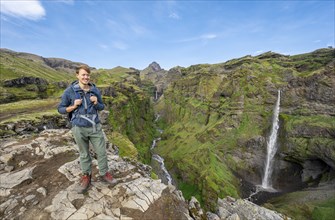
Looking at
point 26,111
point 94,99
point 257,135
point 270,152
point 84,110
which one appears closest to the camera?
point 94,99

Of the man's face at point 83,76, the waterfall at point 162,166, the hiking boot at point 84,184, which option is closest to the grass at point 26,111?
the hiking boot at point 84,184

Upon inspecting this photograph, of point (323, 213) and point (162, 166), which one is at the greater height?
point (323, 213)

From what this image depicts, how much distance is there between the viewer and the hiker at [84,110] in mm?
9844

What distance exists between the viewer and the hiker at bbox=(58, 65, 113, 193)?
984 centimetres

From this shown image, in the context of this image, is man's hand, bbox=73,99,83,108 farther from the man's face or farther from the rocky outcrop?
the rocky outcrop

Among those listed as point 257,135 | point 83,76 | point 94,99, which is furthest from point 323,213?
point 83,76

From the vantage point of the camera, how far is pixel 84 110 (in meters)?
9.98

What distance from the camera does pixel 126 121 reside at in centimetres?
10606

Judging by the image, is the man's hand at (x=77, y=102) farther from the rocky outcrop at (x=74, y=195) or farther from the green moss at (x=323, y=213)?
the green moss at (x=323, y=213)

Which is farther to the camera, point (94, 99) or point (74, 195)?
point (74, 195)

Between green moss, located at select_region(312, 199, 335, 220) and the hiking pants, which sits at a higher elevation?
the hiking pants

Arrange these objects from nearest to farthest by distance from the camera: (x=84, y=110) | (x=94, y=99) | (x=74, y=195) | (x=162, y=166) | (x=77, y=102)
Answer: (x=77, y=102)
(x=94, y=99)
(x=84, y=110)
(x=74, y=195)
(x=162, y=166)

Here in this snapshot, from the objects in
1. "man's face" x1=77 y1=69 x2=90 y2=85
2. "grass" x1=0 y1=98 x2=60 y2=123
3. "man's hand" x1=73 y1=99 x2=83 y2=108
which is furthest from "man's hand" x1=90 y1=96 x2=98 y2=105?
"grass" x1=0 y1=98 x2=60 y2=123

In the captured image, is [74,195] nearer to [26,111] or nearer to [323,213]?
[26,111]
